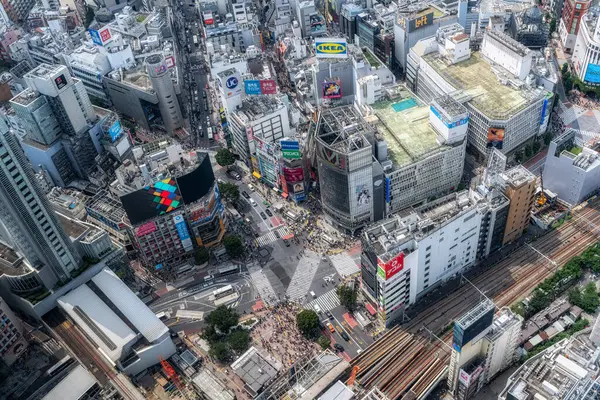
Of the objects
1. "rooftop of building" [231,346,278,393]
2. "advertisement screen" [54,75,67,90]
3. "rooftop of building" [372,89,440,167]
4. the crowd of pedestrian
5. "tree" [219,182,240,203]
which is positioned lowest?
the crowd of pedestrian

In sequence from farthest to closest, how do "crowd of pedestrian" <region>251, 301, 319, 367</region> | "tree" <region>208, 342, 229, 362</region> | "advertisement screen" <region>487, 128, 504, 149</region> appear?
"advertisement screen" <region>487, 128, 504, 149</region> → "crowd of pedestrian" <region>251, 301, 319, 367</region> → "tree" <region>208, 342, 229, 362</region>

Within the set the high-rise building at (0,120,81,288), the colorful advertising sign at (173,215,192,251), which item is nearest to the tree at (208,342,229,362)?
the colorful advertising sign at (173,215,192,251)

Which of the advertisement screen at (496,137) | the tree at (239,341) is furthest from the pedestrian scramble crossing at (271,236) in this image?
the advertisement screen at (496,137)

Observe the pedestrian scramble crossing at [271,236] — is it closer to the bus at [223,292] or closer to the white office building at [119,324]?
the bus at [223,292]

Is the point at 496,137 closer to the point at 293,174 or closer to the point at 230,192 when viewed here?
the point at 293,174

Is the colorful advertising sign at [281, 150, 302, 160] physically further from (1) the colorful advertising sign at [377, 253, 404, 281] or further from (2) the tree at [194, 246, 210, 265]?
(1) the colorful advertising sign at [377, 253, 404, 281]

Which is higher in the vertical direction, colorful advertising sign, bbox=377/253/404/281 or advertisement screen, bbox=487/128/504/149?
colorful advertising sign, bbox=377/253/404/281
